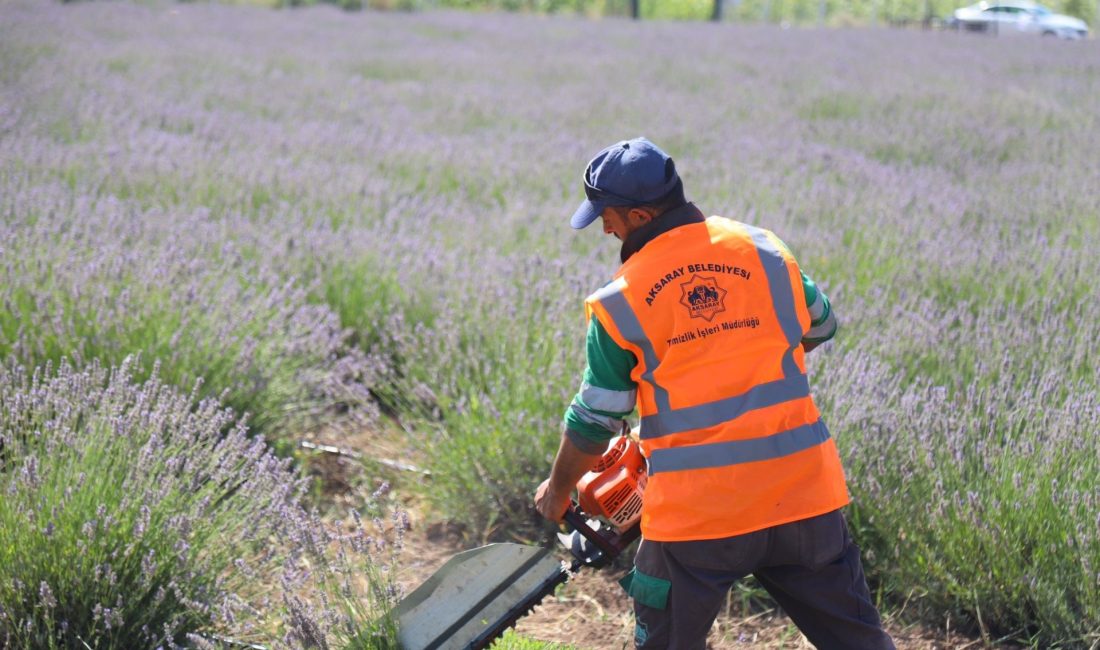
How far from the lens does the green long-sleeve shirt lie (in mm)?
1983

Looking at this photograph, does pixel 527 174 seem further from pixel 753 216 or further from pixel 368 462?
pixel 368 462

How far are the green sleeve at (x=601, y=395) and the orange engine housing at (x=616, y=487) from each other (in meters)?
0.19

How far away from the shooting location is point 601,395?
1981 millimetres

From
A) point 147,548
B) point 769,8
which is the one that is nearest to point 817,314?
point 147,548

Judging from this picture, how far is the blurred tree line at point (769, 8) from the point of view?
120ft

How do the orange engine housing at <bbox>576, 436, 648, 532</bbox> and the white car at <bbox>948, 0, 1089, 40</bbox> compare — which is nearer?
the orange engine housing at <bbox>576, 436, 648, 532</bbox>

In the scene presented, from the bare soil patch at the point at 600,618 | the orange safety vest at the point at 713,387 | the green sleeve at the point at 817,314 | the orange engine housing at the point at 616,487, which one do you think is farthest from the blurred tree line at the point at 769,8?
the orange safety vest at the point at 713,387

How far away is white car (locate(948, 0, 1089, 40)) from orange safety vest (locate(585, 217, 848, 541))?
29.5 m

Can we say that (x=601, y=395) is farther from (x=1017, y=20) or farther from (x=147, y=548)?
(x=1017, y=20)

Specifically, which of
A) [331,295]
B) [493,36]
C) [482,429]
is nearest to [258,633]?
[482,429]

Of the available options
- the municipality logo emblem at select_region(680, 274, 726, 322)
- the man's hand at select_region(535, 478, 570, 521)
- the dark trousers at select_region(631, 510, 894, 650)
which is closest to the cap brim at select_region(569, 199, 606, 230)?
the municipality logo emblem at select_region(680, 274, 726, 322)

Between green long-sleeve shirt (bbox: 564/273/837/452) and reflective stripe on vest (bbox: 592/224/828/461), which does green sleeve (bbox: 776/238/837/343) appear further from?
green long-sleeve shirt (bbox: 564/273/837/452)

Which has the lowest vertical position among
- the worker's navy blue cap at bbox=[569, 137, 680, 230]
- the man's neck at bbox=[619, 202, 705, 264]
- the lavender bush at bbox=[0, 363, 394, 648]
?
the lavender bush at bbox=[0, 363, 394, 648]

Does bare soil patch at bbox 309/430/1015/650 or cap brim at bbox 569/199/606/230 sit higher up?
cap brim at bbox 569/199/606/230
